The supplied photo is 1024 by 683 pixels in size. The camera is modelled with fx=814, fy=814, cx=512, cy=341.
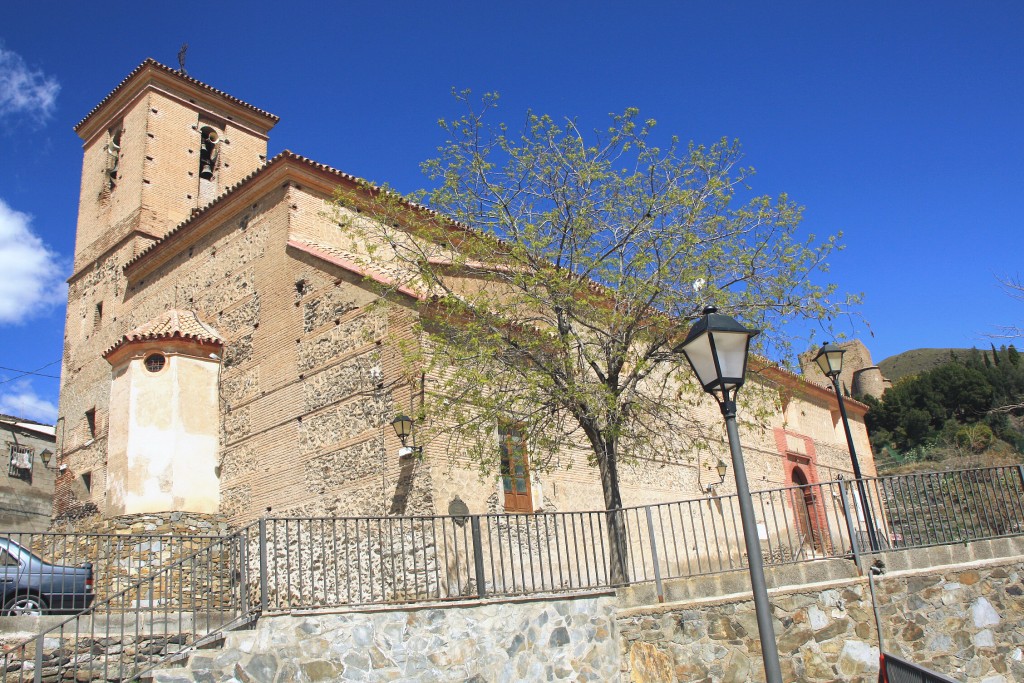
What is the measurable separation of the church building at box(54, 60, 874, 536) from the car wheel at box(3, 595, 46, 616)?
4.90 m

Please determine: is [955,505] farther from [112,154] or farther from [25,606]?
[112,154]

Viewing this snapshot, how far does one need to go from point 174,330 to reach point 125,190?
776 centimetres

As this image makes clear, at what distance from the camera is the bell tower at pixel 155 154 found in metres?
22.8

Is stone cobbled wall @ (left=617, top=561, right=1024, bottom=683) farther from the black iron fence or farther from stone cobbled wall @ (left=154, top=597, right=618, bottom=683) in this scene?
stone cobbled wall @ (left=154, top=597, right=618, bottom=683)

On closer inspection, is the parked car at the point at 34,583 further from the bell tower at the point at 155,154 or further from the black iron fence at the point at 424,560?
the bell tower at the point at 155,154

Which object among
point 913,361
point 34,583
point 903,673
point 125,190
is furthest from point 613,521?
point 913,361

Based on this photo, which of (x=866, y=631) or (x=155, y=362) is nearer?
(x=866, y=631)

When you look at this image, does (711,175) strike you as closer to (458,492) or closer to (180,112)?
(458,492)

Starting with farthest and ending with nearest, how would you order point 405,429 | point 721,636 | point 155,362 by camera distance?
point 155,362
point 405,429
point 721,636

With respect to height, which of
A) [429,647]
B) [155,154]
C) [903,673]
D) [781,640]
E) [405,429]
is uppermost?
[155,154]

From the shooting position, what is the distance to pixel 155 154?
2300 centimetres

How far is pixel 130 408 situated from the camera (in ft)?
55.4

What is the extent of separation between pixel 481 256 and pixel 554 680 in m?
6.38

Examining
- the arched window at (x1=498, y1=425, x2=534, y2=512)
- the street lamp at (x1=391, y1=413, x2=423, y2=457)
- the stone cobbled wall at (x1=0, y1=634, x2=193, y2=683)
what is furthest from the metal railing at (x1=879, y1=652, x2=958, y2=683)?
the street lamp at (x1=391, y1=413, x2=423, y2=457)
